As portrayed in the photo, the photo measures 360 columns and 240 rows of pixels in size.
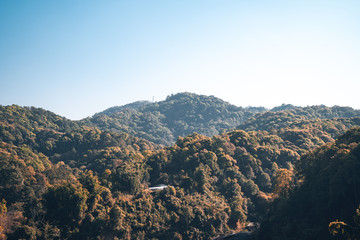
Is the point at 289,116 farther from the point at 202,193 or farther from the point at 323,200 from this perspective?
the point at 323,200

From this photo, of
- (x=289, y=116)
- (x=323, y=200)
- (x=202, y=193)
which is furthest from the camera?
(x=289, y=116)

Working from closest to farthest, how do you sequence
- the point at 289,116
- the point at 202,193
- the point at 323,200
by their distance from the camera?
the point at 323,200 → the point at 202,193 → the point at 289,116

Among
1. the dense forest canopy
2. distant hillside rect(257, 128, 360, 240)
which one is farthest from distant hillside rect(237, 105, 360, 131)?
distant hillside rect(257, 128, 360, 240)

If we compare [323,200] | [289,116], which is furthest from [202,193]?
[289,116]

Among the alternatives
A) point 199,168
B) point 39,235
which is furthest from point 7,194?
point 199,168

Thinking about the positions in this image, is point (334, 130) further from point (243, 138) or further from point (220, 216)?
point (220, 216)

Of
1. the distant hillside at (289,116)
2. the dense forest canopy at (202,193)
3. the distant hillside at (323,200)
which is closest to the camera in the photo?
the distant hillside at (323,200)

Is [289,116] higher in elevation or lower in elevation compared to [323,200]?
higher

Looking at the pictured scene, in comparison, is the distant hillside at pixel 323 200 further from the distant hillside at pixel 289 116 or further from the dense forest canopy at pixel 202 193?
the distant hillside at pixel 289 116

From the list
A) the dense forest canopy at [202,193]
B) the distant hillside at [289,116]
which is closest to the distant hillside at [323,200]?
the dense forest canopy at [202,193]

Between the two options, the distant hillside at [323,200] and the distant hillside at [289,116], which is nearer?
the distant hillside at [323,200]

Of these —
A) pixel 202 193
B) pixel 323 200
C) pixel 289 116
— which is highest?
pixel 289 116

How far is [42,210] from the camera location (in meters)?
41.3

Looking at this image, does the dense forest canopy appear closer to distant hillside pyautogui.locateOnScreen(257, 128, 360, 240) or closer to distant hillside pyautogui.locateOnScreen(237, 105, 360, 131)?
distant hillside pyautogui.locateOnScreen(257, 128, 360, 240)
